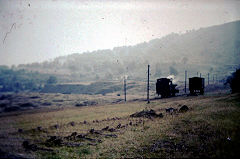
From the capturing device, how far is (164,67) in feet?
428

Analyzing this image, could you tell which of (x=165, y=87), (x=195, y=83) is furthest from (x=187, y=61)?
(x=195, y=83)

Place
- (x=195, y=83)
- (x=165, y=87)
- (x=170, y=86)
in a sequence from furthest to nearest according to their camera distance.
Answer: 1. (x=170, y=86)
2. (x=165, y=87)
3. (x=195, y=83)

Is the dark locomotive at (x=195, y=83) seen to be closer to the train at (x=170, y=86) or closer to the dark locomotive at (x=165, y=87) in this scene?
the train at (x=170, y=86)

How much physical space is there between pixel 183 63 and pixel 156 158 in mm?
137376

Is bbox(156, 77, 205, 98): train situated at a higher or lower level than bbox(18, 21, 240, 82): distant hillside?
lower

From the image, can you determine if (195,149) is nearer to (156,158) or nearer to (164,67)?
(156,158)

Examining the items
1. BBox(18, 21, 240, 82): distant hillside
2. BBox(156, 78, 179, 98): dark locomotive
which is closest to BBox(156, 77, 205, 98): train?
BBox(156, 78, 179, 98): dark locomotive

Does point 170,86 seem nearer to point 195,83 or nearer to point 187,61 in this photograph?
point 195,83

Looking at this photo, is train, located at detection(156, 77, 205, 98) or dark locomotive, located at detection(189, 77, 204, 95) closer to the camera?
dark locomotive, located at detection(189, 77, 204, 95)

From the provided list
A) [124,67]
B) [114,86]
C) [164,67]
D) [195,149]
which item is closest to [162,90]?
[195,149]

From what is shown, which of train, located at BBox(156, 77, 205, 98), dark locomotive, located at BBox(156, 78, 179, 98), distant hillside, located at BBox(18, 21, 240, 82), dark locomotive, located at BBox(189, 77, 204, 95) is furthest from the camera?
distant hillside, located at BBox(18, 21, 240, 82)

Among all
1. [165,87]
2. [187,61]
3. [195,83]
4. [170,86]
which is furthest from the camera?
[187,61]

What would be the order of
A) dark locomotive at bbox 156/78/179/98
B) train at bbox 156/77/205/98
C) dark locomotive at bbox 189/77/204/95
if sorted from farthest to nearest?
1. dark locomotive at bbox 156/78/179/98
2. train at bbox 156/77/205/98
3. dark locomotive at bbox 189/77/204/95

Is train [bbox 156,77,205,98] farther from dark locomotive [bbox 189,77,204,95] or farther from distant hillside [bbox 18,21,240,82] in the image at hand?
distant hillside [bbox 18,21,240,82]
